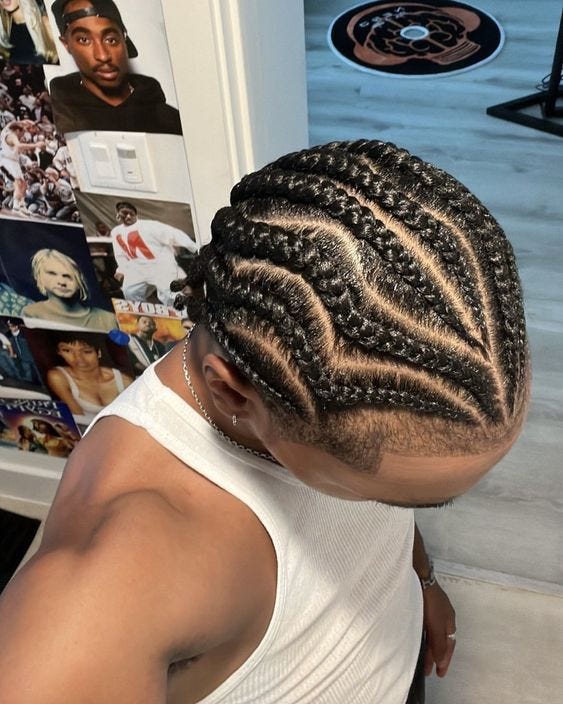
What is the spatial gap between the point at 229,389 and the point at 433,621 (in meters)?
0.62

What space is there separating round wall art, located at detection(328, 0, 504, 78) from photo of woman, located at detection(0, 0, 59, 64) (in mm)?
2285

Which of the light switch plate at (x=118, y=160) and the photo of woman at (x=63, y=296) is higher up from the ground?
the light switch plate at (x=118, y=160)

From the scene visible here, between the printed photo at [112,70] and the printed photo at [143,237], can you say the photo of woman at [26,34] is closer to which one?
the printed photo at [112,70]

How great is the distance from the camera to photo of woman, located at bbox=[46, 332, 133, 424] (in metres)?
1.21

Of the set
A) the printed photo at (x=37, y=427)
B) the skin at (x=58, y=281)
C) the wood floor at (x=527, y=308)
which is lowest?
the wood floor at (x=527, y=308)

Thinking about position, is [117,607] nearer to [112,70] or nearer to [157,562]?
[157,562]

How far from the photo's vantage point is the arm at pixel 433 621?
3.22 ft

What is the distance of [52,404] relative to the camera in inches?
53.5

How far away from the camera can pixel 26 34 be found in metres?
0.81

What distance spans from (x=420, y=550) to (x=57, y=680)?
0.65m

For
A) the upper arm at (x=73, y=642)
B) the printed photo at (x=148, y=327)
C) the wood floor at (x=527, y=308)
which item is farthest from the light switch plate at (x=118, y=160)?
the wood floor at (x=527, y=308)

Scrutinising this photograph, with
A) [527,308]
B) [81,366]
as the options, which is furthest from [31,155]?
[527,308]

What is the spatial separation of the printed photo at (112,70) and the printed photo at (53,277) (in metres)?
0.20

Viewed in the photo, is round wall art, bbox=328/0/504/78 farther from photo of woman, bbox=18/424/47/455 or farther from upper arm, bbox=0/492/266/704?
upper arm, bbox=0/492/266/704
